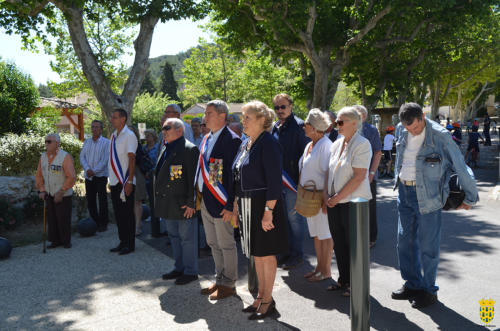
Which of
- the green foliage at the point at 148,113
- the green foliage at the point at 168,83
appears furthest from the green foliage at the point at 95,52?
the green foliage at the point at 168,83

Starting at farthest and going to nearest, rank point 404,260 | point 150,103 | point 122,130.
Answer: point 150,103 → point 122,130 → point 404,260

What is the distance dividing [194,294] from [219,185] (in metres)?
1.27

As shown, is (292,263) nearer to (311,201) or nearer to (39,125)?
(311,201)

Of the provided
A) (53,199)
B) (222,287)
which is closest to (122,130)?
(53,199)

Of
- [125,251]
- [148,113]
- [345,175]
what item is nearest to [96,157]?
[125,251]

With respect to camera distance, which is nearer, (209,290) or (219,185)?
(219,185)

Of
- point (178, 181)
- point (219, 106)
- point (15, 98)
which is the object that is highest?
point (15, 98)

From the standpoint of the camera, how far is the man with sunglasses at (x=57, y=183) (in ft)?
21.4

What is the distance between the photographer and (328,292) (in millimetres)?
4543

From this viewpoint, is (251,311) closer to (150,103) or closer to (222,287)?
(222,287)

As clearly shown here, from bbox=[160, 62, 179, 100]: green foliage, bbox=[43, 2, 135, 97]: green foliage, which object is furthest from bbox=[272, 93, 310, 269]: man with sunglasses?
bbox=[160, 62, 179, 100]: green foliage

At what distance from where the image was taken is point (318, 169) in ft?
15.1

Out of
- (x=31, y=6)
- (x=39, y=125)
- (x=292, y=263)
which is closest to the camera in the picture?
(x=292, y=263)

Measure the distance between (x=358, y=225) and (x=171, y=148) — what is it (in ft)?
9.79
